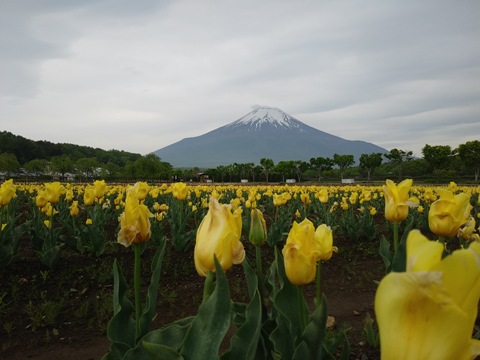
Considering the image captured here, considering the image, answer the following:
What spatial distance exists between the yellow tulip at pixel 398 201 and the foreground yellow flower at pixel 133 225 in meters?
1.74

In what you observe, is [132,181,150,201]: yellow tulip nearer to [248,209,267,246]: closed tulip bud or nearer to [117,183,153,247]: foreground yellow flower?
[117,183,153,247]: foreground yellow flower

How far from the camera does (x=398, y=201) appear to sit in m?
2.54

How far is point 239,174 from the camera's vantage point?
224ft

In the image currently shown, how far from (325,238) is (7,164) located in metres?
57.2

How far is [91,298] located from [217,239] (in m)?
3.70

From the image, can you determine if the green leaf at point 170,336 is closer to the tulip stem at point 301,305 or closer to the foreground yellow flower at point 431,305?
the tulip stem at point 301,305

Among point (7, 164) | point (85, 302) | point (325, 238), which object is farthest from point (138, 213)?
point (7, 164)

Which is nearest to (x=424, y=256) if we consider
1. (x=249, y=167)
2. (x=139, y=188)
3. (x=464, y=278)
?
(x=464, y=278)

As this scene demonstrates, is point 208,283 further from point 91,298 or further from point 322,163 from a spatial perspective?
point 322,163

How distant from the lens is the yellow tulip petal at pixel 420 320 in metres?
0.48

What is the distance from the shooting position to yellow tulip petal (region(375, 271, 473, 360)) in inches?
19.0

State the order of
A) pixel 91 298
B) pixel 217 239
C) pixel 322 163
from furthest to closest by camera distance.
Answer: pixel 322 163 < pixel 91 298 < pixel 217 239

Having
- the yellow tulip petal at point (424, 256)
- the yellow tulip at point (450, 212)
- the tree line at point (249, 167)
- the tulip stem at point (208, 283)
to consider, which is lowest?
the tulip stem at point (208, 283)

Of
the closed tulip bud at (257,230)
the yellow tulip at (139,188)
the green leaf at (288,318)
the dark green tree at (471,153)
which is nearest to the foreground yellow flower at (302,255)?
the green leaf at (288,318)
